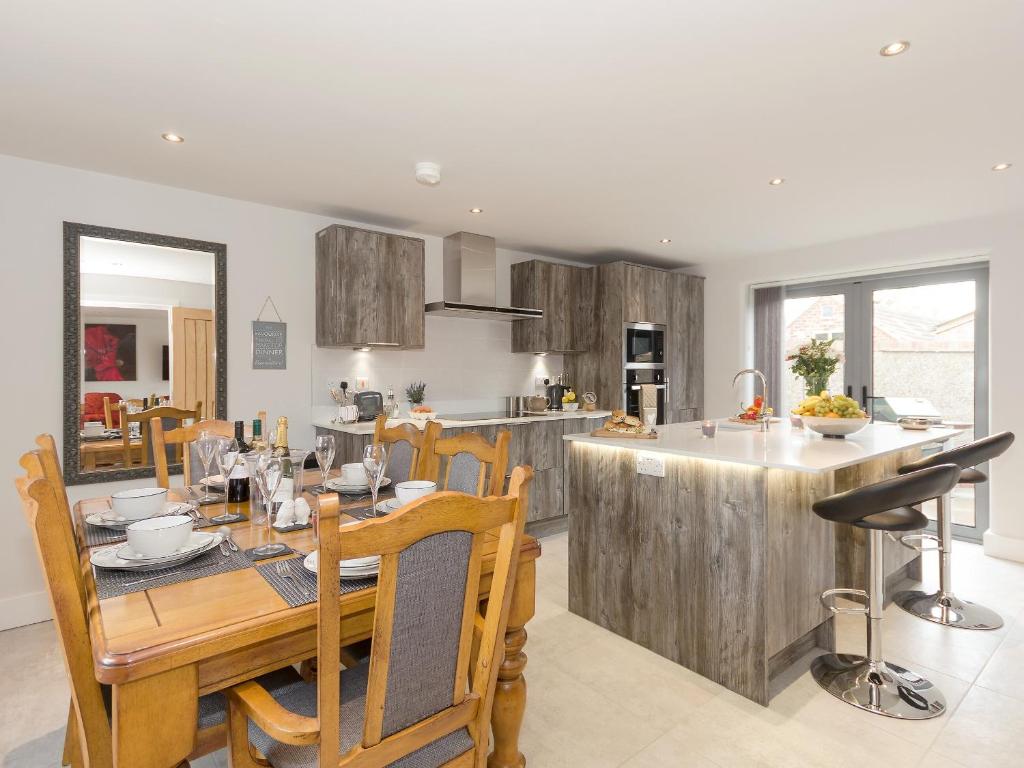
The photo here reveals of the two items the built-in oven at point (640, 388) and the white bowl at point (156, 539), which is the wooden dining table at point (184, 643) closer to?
the white bowl at point (156, 539)

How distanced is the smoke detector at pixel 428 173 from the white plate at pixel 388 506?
1.86 metres

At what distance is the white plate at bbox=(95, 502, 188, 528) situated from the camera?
1688 mm

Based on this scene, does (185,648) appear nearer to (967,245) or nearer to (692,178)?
(692,178)

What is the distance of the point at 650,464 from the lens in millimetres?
2520

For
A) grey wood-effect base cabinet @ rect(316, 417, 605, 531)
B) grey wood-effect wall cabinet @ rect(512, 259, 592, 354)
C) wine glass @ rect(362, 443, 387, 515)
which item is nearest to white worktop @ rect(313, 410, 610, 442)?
grey wood-effect base cabinet @ rect(316, 417, 605, 531)

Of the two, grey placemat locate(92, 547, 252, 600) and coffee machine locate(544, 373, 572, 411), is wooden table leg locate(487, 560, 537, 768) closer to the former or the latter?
grey placemat locate(92, 547, 252, 600)

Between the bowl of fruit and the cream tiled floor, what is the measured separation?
99cm

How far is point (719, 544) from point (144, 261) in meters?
3.51

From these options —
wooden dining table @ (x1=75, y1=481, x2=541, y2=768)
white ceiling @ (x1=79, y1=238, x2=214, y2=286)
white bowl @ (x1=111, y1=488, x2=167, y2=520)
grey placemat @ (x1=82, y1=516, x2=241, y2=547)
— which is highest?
white ceiling @ (x1=79, y1=238, x2=214, y2=286)

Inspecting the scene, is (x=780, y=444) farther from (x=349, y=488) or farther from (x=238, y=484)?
(x=238, y=484)

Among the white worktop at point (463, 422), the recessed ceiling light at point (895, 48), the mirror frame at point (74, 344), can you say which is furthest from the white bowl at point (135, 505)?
the recessed ceiling light at point (895, 48)

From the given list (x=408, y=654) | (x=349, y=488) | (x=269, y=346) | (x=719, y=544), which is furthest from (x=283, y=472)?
(x=269, y=346)

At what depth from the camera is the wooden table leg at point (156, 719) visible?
97 cm

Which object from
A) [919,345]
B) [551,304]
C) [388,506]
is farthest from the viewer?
[551,304]
